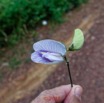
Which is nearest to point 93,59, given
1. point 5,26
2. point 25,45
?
point 25,45

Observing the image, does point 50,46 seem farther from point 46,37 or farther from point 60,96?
point 46,37

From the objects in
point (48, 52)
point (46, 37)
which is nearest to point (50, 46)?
point (48, 52)

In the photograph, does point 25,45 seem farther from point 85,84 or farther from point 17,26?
point 85,84

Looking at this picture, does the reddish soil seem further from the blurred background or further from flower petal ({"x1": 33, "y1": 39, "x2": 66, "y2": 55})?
flower petal ({"x1": 33, "y1": 39, "x2": 66, "y2": 55})

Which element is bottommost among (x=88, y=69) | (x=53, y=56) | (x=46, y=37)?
(x=88, y=69)

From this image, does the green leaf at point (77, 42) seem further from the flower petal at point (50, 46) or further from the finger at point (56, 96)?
the finger at point (56, 96)

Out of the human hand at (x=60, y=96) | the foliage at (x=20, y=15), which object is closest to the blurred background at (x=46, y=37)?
the foliage at (x=20, y=15)

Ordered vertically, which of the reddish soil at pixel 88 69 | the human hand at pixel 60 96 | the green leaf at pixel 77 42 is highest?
the green leaf at pixel 77 42
